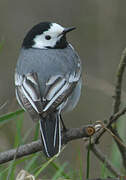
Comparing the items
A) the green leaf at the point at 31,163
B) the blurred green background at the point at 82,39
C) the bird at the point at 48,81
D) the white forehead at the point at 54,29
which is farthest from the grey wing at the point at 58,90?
the blurred green background at the point at 82,39

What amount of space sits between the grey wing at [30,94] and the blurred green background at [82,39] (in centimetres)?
292

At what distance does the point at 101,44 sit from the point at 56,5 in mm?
1142

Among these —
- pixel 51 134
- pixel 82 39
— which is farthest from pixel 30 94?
pixel 82 39

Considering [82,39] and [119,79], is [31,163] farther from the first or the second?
[82,39]

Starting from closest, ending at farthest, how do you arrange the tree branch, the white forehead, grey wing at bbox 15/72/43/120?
the tree branch
grey wing at bbox 15/72/43/120
the white forehead

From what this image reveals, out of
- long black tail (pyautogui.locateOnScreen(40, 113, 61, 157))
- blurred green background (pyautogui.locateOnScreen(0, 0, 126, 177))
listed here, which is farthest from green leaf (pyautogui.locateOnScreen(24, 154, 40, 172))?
blurred green background (pyautogui.locateOnScreen(0, 0, 126, 177))

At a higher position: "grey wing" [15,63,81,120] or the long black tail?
"grey wing" [15,63,81,120]

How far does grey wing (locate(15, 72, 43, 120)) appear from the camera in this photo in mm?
3288

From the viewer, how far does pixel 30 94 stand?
3479 mm

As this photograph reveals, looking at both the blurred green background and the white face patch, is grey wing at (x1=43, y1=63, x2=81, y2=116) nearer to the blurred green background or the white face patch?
the white face patch

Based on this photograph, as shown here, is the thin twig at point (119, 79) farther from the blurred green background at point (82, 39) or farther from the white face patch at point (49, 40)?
the blurred green background at point (82, 39)

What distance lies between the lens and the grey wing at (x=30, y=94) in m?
3.29

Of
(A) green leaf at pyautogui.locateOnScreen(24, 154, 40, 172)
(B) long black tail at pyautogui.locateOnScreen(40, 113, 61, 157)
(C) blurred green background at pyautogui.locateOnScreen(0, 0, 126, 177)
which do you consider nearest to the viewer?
(B) long black tail at pyautogui.locateOnScreen(40, 113, 61, 157)

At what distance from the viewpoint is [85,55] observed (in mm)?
7598
